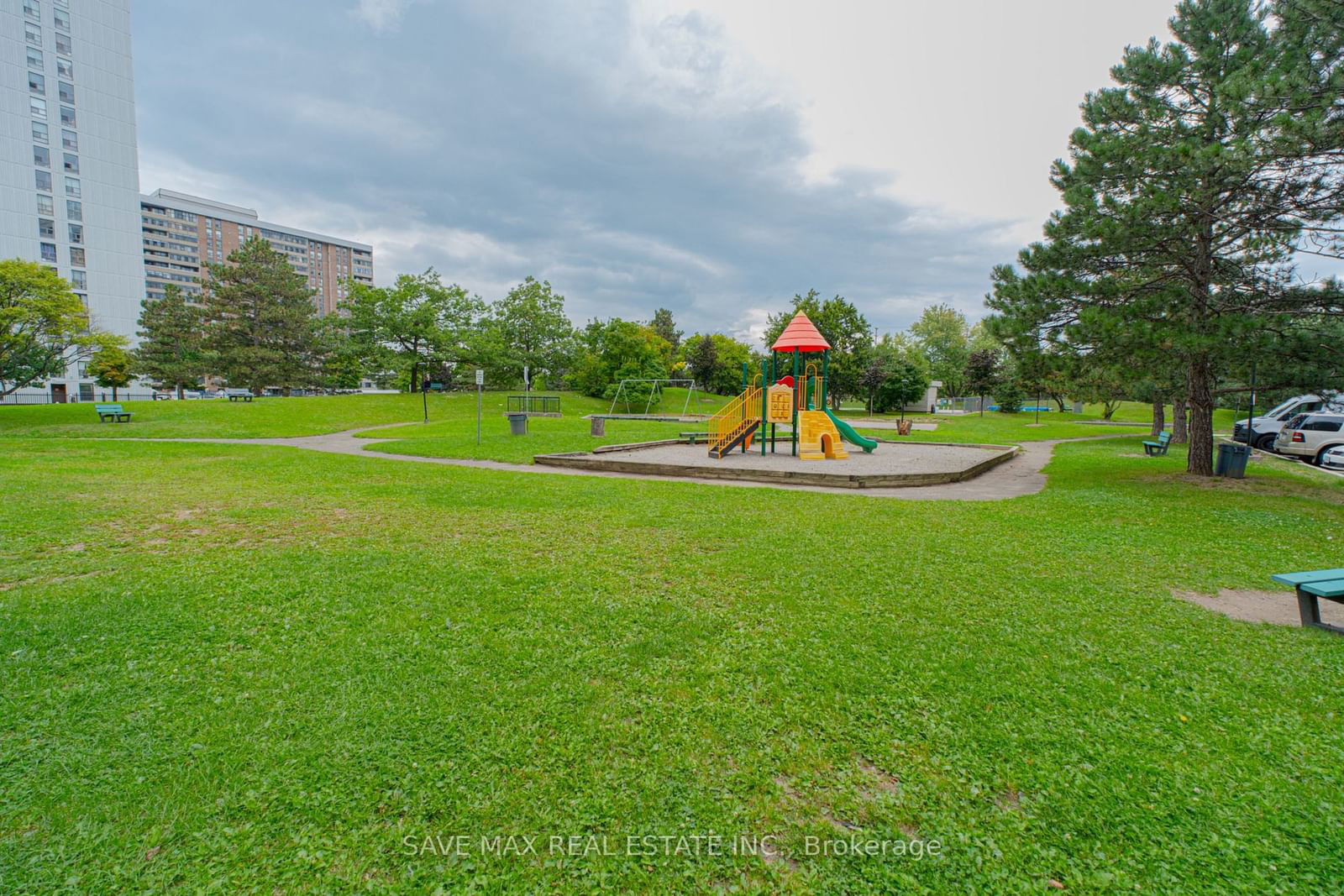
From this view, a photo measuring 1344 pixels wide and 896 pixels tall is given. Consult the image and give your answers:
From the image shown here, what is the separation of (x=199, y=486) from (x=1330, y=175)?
1902cm

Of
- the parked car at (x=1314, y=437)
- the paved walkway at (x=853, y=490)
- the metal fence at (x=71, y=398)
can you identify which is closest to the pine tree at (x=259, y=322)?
the metal fence at (x=71, y=398)

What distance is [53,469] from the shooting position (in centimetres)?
1106

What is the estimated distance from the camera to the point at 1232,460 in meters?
11.4

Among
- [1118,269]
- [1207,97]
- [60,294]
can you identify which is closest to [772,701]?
[1118,269]

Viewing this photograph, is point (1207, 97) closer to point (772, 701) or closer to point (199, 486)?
point (772, 701)

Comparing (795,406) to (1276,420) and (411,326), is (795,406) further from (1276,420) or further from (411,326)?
(411,326)

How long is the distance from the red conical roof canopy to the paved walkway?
17.2ft

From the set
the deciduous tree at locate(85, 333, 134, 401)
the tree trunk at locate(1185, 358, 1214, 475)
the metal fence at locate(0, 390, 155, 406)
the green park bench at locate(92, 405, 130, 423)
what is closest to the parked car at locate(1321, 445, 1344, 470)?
the tree trunk at locate(1185, 358, 1214, 475)

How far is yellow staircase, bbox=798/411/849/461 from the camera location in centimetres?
1516

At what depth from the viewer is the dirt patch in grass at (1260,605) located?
14.6 ft

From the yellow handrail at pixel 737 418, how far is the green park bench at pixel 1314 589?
11157mm

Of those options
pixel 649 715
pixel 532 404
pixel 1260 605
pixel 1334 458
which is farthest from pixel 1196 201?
pixel 532 404

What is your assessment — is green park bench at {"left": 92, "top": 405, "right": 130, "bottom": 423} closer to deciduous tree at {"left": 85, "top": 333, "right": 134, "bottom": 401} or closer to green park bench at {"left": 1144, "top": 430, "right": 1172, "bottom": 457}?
deciduous tree at {"left": 85, "top": 333, "right": 134, "bottom": 401}

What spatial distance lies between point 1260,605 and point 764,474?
25.6ft
